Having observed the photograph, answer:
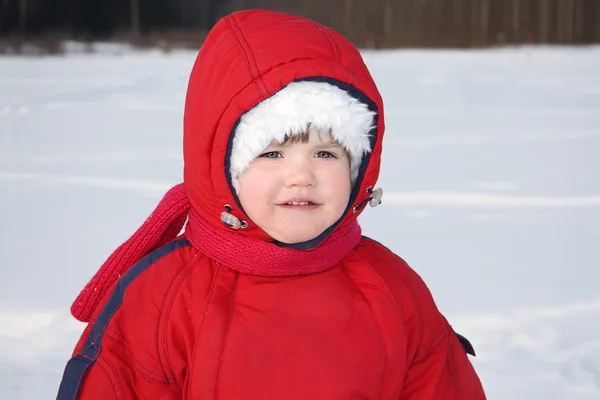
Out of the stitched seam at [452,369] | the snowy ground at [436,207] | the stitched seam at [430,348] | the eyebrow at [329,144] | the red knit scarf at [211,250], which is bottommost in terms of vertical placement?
the snowy ground at [436,207]

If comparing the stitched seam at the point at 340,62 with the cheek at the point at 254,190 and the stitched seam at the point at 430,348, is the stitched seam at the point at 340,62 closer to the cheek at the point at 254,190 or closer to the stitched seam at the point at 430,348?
the cheek at the point at 254,190

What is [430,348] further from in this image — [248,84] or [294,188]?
[248,84]

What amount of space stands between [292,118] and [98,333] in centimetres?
55

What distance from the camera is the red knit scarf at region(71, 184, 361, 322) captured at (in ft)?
5.23

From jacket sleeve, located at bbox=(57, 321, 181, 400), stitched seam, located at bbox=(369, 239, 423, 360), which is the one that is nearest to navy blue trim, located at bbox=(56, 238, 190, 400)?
jacket sleeve, located at bbox=(57, 321, 181, 400)

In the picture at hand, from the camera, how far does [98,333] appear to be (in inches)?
62.6

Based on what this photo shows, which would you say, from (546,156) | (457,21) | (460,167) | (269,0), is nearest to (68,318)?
(460,167)

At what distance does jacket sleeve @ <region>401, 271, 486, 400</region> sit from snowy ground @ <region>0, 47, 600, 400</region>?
654mm

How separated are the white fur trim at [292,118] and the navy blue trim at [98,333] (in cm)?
24

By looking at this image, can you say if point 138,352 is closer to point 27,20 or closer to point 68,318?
point 68,318

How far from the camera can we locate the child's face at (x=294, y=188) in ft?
5.02

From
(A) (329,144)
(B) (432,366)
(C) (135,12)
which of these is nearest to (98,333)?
(A) (329,144)

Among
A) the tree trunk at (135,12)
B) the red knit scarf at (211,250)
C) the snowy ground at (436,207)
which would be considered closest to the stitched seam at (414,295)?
the red knit scarf at (211,250)

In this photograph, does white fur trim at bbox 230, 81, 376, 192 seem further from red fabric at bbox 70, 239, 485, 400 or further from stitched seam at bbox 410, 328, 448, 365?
stitched seam at bbox 410, 328, 448, 365
